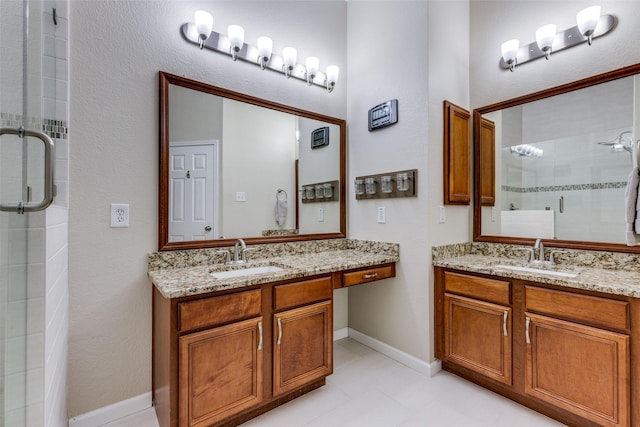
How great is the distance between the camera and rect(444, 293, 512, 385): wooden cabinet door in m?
1.79

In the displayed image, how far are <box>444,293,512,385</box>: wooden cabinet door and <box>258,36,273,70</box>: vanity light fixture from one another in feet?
6.91

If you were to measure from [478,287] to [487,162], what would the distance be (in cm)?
103

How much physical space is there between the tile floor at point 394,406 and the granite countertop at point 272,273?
0.79 meters

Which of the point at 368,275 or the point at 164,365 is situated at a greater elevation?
the point at 368,275

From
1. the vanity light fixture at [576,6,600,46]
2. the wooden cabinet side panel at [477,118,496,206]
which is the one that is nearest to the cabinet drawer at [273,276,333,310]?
the wooden cabinet side panel at [477,118,496,206]

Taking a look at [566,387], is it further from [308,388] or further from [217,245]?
[217,245]

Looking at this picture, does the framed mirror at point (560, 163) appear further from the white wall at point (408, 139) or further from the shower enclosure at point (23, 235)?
the shower enclosure at point (23, 235)

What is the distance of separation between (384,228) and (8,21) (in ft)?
7.25

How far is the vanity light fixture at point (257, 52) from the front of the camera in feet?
6.11

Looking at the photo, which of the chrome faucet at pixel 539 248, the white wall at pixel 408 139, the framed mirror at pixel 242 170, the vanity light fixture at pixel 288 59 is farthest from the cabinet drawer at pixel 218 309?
the chrome faucet at pixel 539 248

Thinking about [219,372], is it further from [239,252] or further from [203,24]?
[203,24]

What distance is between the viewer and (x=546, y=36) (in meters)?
1.93

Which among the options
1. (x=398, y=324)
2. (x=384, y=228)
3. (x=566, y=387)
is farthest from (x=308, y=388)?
(x=566, y=387)

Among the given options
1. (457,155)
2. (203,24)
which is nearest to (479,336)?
(457,155)
